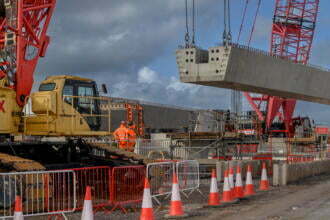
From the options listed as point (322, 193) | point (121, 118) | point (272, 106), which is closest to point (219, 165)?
point (322, 193)

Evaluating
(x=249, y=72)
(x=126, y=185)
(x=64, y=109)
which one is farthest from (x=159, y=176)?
(x=249, y=72)

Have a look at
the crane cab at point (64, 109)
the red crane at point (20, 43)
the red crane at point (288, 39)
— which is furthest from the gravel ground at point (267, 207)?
the red crane at point (288, 39)

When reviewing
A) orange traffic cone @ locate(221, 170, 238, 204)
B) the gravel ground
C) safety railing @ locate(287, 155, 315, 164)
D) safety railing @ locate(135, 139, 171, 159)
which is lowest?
the gravel ground

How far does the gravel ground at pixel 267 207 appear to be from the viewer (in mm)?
10305

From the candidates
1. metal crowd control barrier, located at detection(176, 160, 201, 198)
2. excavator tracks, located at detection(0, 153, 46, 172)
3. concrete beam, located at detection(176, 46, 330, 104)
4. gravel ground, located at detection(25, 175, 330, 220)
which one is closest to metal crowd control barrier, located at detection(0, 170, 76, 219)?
excavator tracks, located at detection(0, 153, 46, 172)

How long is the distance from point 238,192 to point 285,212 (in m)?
2.34

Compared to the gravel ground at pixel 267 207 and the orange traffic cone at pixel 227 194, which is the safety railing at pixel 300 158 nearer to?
the gravel ground at pixel 267 207

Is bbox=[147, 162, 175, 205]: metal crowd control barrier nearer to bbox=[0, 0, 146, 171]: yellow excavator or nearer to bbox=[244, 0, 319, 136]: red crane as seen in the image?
bbox=[0, 0, 146, 171]: yellow excavator

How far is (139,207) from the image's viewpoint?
1185 centimetres

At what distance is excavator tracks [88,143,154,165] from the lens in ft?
46.2

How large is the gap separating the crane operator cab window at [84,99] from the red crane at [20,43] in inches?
47.9

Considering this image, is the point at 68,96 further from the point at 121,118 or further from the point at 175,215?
the point at 121,118

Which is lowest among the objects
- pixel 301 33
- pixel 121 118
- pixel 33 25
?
pixel 121 118

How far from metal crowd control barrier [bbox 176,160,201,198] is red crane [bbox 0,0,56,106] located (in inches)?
191
